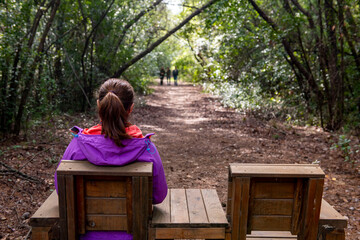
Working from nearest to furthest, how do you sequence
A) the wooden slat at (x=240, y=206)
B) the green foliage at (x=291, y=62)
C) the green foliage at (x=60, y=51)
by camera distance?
the wooden slat at (x=240, y=206) < the green foliage at (x=60, y=51) < the green foliage at (x=291, y=62)

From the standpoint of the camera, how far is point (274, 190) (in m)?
2.32

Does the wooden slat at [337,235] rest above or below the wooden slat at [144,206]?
below

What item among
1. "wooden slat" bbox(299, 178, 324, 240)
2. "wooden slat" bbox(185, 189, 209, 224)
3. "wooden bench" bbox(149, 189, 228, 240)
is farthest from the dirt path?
"wooden bench" bbox(149, 189, 228, 240)

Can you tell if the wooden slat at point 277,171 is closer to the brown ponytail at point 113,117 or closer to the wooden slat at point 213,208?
the wooden slat at point 213,208

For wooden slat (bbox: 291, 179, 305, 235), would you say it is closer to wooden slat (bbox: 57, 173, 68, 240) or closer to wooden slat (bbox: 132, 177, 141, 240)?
wooden slat (bbox: 132, 177, 141, 240)

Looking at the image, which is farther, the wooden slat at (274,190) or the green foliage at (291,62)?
the green foliage at (291,62)

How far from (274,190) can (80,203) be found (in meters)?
1.39

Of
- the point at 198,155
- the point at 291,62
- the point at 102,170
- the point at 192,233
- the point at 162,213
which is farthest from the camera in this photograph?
the point at 291,62

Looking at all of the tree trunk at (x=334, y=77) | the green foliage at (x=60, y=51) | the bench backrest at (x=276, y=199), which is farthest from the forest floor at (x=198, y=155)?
the bench backrest at (x=276, y=199)

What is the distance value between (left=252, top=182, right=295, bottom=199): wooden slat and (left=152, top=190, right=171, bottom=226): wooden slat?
699 mm

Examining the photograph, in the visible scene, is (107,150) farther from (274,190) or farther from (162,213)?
(274,190)

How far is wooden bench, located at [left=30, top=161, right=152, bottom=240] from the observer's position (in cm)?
220

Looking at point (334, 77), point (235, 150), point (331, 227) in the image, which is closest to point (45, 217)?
point (331, 227)

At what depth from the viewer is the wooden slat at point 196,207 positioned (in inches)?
96.5
